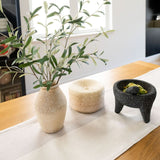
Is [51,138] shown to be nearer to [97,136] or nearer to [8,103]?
[97,136]

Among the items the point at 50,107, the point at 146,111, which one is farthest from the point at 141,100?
the point at 50,107

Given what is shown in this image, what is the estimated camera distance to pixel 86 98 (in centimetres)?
88

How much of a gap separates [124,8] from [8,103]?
Result: 3237 mm

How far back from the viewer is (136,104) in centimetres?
81

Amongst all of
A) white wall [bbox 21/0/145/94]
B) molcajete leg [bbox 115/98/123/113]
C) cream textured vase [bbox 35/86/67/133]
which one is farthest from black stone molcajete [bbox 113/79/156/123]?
white wall [bbox 21/0/145/94]

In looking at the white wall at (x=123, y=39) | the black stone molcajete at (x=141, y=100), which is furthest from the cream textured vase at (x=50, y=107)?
the white wall at (x=123, y=39)

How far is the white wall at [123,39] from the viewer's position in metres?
3.47

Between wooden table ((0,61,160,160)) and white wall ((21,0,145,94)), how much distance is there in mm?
1827

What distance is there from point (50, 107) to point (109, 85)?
0.59 metres

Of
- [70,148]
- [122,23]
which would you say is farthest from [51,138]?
[122,23]

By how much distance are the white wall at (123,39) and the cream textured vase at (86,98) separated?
7.32ft

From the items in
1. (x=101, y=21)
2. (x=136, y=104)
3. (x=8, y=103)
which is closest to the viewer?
(x=136, y=104)

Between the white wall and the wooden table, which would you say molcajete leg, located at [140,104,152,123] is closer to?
the wooden table

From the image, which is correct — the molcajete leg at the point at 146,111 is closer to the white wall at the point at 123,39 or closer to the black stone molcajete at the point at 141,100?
the black stone molcajete at the point at 141,100
